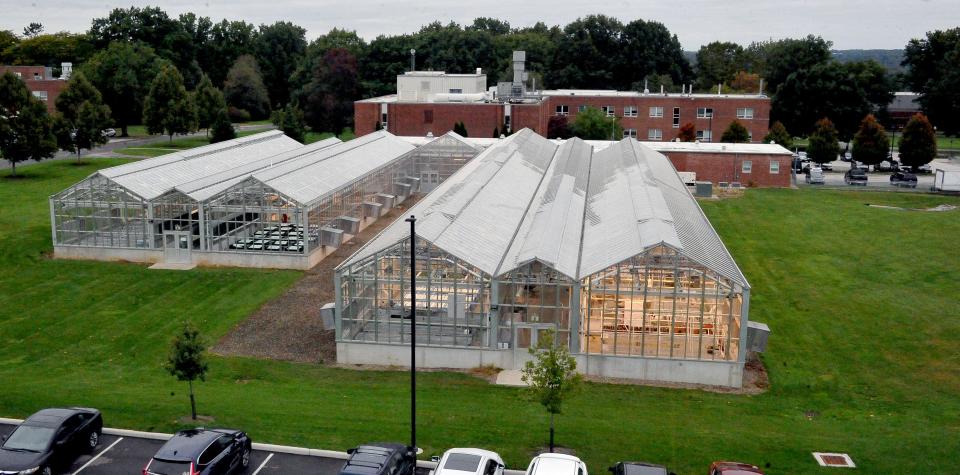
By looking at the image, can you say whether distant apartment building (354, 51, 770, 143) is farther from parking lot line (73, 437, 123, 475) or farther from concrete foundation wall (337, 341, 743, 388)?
parking lot line (73, 437, 123, 475)

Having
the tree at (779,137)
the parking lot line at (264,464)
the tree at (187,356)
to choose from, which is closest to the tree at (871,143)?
the tree at (779,137)

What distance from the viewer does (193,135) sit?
8688 centimetres

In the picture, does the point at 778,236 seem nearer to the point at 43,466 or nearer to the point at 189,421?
the point at 189,421

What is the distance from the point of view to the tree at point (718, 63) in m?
119

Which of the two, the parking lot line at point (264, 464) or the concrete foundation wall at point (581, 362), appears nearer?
the parking lot line at point (264, 464)

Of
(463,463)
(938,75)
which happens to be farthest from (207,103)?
(938,75)

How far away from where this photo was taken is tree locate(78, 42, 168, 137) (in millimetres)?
87625

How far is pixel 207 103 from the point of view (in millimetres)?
81938

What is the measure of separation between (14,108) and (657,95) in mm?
55684

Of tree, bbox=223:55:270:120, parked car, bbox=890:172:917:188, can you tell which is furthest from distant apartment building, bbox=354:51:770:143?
tree, bbox=223:55:270:120

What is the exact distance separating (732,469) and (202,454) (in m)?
11.1

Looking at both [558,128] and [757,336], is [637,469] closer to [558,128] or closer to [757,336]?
[757,336]

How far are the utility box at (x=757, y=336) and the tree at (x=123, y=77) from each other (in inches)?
2958

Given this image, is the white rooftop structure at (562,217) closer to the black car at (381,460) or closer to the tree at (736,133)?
the black car at (381,460)
